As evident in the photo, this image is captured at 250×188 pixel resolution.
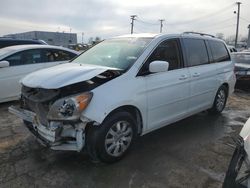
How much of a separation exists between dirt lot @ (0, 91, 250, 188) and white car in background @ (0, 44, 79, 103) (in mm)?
1537

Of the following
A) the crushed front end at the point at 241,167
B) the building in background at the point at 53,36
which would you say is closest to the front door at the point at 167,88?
the crushed front end at the point at 241,167

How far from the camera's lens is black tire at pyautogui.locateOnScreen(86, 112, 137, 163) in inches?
136

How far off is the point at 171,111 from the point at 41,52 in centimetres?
419

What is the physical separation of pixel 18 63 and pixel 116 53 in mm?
3452

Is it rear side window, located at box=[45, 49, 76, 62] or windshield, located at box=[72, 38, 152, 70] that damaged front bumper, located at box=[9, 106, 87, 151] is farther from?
rear side window, located at box=[45, 49, 76, 62]

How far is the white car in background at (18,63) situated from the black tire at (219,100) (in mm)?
4194

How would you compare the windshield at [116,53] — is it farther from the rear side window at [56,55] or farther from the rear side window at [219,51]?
the rear side window at [56,55]

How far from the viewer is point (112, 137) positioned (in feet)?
12.0

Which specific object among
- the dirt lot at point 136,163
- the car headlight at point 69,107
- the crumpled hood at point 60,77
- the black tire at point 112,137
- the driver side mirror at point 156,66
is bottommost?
the dirt lot at point 136,163

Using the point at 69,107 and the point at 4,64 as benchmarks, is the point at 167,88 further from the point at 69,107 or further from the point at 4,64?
the point at 4,64

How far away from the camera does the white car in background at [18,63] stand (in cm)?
649

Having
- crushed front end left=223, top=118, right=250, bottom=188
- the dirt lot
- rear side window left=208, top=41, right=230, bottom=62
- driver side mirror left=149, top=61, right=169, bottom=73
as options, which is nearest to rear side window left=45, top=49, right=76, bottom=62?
the dirt lot

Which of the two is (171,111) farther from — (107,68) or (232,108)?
(232,108)

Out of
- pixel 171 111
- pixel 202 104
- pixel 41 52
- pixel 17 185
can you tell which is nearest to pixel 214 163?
pixel 171 111
